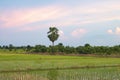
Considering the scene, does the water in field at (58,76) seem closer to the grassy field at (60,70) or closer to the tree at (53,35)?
the grassy field at (60,70)

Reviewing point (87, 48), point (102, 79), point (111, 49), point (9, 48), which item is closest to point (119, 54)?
point (111, 49)

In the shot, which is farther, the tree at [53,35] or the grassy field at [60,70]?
A: the tree at [53,35]

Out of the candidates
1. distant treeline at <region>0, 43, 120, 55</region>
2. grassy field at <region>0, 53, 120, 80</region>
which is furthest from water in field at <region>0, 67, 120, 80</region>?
distant treeline at <region>0, 43, 120, 55</region>

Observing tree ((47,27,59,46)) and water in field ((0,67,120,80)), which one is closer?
water in field ((0,67,120,80))

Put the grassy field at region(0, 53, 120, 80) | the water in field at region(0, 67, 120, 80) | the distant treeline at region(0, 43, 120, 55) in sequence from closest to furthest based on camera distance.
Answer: the water in field at region(0, 67, 120, 80)
the grassy field at region(0, 53, 120, 80)
the distant treeline at region(0, 43, 120, 55)

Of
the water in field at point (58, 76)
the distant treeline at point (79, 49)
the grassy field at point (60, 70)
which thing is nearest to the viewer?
the water in field at point (58, 76)

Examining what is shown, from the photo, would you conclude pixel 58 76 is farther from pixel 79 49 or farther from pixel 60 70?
pixel 79 49

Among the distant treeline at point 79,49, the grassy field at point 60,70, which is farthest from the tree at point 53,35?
the grassy field at point 60,70

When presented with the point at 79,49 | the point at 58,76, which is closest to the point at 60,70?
the point at 58,76

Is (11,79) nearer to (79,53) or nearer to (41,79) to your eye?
(41,79)

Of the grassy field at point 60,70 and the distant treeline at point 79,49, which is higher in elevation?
the distant treeline at point 79,49

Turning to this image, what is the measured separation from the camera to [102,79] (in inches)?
846

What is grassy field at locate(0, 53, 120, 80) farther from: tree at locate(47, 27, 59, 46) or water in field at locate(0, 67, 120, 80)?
tree at locate(47, 27, 59, 46)

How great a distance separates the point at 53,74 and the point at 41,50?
58045 millimetres
